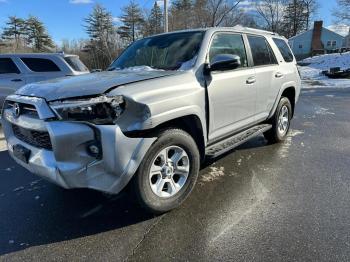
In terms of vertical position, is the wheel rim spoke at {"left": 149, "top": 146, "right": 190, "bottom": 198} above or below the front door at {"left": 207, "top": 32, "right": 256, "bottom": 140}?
below

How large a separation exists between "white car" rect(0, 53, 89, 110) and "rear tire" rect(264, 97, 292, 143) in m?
4.72

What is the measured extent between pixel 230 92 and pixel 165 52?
978 millimetres

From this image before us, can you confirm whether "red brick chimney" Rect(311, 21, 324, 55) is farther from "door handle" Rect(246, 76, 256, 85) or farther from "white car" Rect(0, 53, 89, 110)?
"door handle" Rect(246, 76, 256, 85)

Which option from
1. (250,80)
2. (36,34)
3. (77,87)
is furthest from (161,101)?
(36,34)

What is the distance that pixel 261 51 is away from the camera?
5.34 metres

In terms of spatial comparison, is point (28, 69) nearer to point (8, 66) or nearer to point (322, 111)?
point (8, 66)

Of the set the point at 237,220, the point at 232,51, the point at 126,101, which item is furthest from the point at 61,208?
the point at 232,51

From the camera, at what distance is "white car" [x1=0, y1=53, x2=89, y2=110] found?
8.15 metres

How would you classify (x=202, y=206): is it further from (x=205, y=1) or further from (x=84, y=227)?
(x=205, y=1)

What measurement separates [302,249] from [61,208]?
8.05 ft

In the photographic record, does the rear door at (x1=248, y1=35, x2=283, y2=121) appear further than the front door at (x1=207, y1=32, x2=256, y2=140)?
Yes

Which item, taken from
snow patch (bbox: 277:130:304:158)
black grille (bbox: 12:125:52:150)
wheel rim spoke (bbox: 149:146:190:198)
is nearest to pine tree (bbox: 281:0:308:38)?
snow patch (bbox: 277:130:304:158)

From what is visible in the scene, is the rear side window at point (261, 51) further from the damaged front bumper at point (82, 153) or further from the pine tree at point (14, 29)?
the pine tree at point (14, 29)

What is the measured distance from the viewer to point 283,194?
13.0ft
